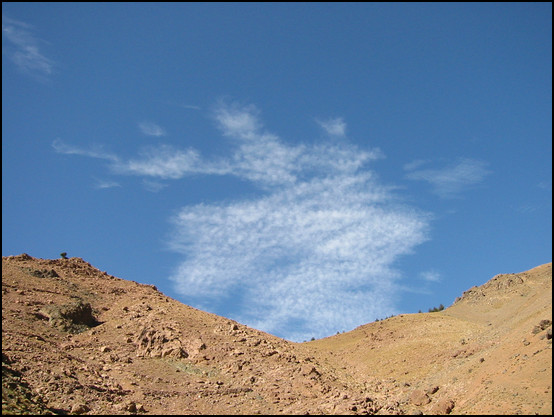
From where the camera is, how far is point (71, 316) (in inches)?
1202

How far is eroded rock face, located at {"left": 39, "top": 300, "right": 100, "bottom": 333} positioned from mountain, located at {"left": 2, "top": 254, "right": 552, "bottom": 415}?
8 cm

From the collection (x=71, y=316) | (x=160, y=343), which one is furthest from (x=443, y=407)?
(x=71, y=316)

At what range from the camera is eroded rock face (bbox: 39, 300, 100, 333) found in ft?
96.8

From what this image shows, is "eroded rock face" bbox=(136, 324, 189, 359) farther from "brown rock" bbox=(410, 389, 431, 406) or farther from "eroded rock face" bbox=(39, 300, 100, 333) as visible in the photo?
"brown rock" bbox=(410, 389, 431, 406)

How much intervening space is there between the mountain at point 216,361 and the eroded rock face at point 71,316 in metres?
0.08

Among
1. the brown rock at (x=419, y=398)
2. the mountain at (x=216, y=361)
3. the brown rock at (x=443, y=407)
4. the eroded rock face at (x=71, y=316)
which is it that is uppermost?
the eroded rock face at (x=71, y=316)

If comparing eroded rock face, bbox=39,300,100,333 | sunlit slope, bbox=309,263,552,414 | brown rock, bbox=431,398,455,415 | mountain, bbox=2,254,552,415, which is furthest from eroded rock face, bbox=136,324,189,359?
brown rock, bbox=431,398,455,415

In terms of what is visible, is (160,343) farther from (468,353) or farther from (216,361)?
(468,353)

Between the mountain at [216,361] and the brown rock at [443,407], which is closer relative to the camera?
the mountain at [216,361]

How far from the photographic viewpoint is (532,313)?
28.5 metres

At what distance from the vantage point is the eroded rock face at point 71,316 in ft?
96.8

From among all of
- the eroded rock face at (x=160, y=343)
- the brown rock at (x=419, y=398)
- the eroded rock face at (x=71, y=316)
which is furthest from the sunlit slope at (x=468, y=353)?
the eroded rock face at (x=71, y=316)

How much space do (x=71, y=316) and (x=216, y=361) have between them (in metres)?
9.42

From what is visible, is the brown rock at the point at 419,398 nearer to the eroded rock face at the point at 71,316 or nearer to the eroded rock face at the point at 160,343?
the eroded rock face at the point at 160,343
